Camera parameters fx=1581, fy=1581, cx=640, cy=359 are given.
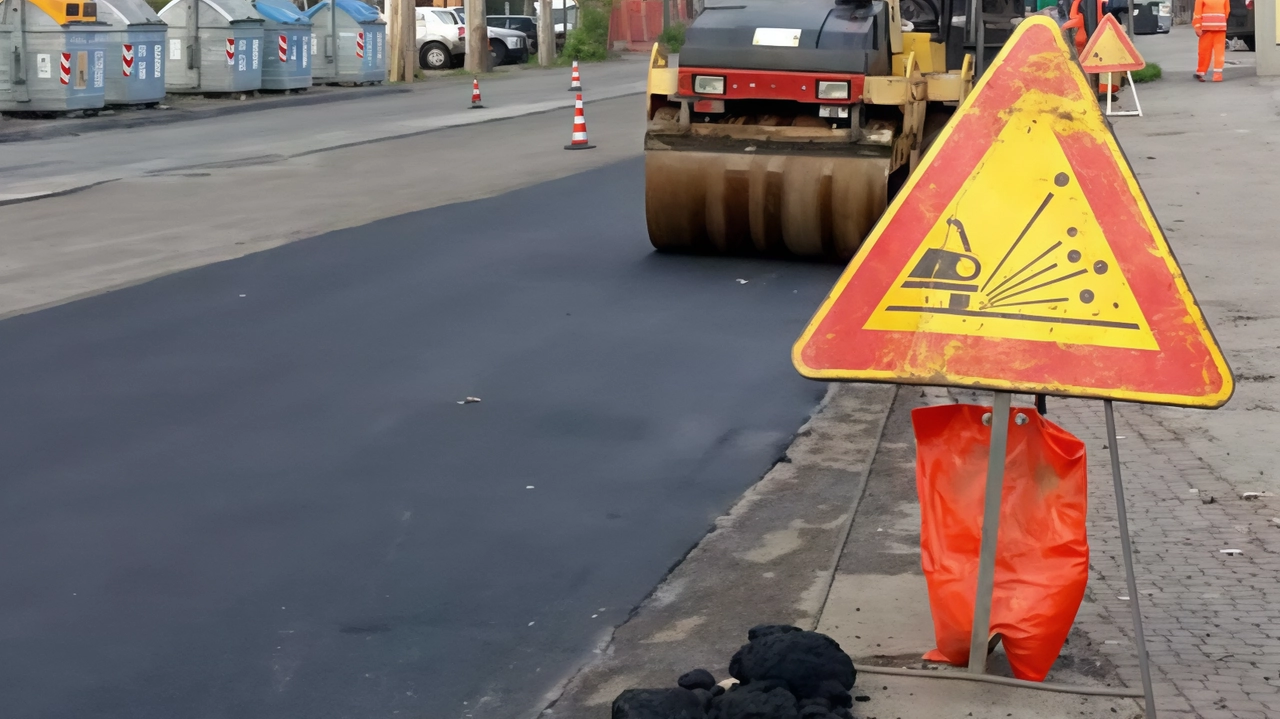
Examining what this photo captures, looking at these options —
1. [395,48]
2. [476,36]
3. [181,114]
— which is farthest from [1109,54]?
[476,36]

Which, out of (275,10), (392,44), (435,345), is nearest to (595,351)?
(435,345)

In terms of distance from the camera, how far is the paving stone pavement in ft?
14.1

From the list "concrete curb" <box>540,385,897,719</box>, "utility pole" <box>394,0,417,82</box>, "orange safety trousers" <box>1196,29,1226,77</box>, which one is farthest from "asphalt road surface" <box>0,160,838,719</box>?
"utility pole" <box>394,0,417,82</box>

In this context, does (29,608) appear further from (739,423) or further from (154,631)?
(739,423)

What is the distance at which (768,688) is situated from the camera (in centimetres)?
400

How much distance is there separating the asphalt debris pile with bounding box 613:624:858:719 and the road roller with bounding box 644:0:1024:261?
7321mm

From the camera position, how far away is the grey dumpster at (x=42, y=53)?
2494cm

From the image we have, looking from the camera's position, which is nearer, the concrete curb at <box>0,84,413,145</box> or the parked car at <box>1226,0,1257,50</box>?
the concrete curb at <box>0,84,413,145</box>

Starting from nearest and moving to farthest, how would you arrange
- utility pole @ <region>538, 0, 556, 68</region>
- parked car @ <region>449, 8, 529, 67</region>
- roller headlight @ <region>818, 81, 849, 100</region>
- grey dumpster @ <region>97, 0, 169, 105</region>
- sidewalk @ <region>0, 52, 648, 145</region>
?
1. roller headlight @ <region>818, 81, 849, 100</region>
2. sidewalk @ <region>0, 52, 648, 145</region>
3. grey dumpster @ <region>97, 0, 169, 105</region>
4. utility pole @ <region>538, 0, 556, 68</region>
5. parked car @ <region>449, 8, 529, 67</region>

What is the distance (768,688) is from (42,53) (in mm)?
23936

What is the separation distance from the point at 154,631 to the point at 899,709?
2369mm

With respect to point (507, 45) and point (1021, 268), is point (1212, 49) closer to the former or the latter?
point (507, 45)

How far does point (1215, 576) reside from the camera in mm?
5156

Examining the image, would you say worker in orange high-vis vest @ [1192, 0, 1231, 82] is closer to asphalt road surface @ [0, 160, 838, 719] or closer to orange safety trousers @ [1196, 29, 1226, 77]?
orange safety trousers @ [1196, 29, 1226, 77]
